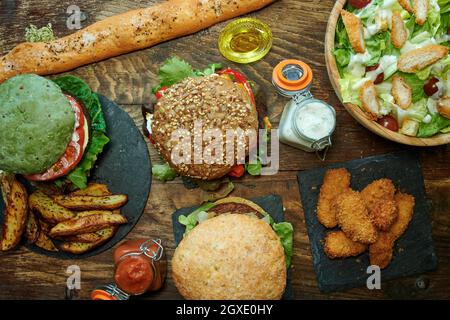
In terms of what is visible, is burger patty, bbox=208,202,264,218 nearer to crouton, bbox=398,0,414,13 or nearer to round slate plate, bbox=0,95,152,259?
round slate plate, bbox=0,95,152,259

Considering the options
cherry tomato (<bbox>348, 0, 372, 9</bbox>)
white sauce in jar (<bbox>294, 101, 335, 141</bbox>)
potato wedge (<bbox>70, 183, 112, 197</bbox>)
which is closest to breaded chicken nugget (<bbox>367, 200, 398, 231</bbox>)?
white sauce in jar (<bbox>294, 101, 335, 141</bbox>)

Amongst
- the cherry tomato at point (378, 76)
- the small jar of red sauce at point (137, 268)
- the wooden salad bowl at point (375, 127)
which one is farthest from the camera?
the cherry tomato at point (378, 76)

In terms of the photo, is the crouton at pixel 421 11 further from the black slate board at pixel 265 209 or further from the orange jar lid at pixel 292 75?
the black slate board at pixel 265 209

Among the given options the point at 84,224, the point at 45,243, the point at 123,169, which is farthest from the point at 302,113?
the point at 45,243

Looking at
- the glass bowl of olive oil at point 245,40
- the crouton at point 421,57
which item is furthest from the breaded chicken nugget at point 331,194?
the glass bowl of olive oil at point 245,40

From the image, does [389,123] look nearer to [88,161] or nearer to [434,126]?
[434,126]

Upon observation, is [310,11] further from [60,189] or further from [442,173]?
[60,189]
